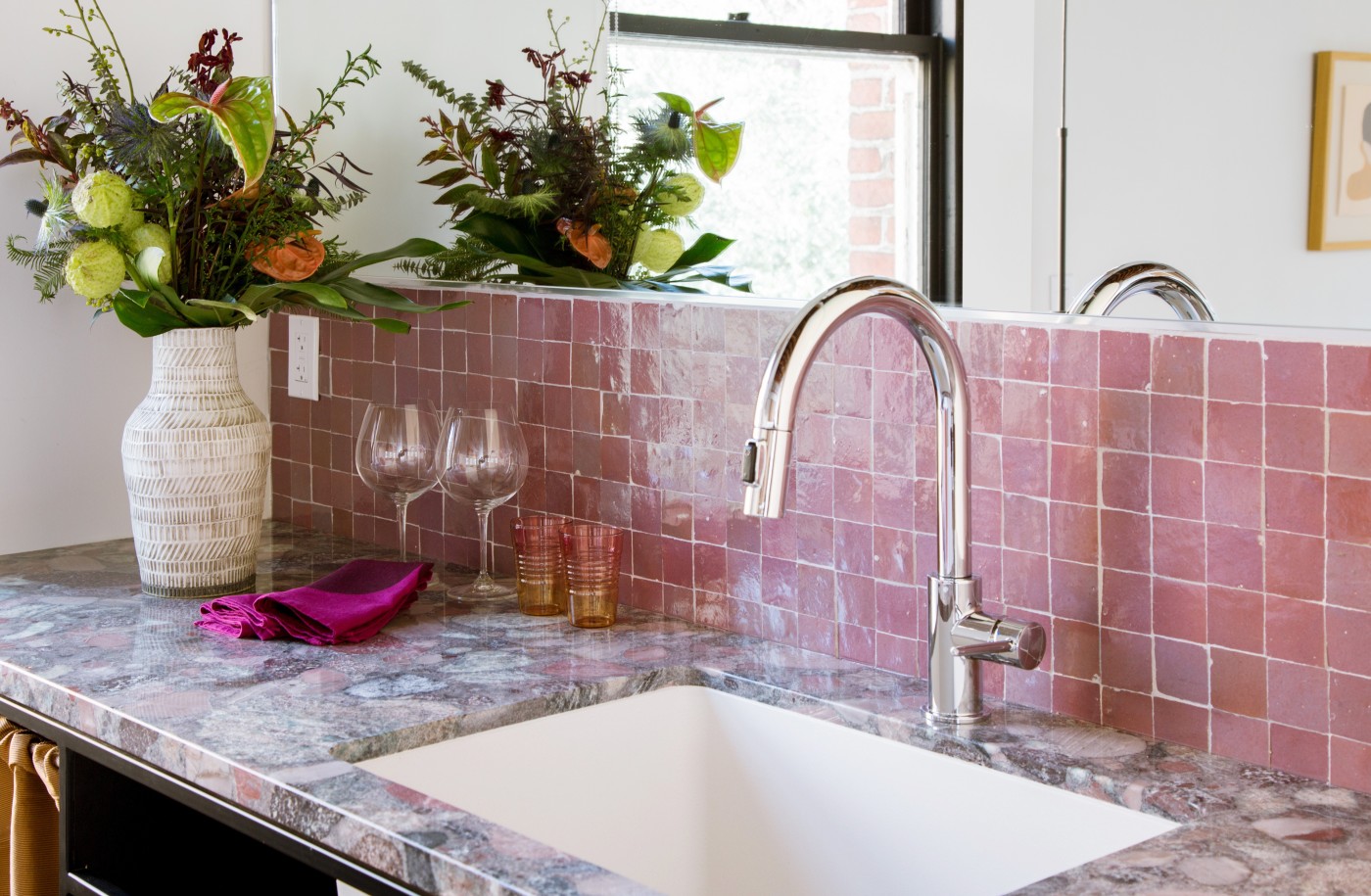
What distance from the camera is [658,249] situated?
170 centimetres

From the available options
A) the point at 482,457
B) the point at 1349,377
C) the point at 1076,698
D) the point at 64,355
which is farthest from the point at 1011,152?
the point at 64,355

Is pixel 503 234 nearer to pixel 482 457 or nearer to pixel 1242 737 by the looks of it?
pixel 482 457

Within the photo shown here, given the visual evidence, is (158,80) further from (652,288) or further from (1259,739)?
(1259,739)

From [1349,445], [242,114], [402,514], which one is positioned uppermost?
[242,114]

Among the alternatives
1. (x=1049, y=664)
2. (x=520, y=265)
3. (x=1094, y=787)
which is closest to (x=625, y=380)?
(x=520, y=265)

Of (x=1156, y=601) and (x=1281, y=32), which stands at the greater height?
(x=1281, y=32)

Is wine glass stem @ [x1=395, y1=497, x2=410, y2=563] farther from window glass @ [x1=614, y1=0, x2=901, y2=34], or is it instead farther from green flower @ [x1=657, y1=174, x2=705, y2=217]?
window glass @ [x1=614, y1=0, x2=901, y2=34]

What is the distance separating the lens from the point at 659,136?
1.69 m

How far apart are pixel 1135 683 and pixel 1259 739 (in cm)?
10

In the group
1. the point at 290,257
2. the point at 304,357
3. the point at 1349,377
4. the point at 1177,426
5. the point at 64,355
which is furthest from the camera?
the point at 304,357

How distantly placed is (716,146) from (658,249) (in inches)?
6.1

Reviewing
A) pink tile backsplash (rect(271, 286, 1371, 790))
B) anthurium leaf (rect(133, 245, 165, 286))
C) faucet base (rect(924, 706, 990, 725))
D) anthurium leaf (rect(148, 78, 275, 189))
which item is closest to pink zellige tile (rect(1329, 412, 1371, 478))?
pink tile backsplash (rect(271, 286, 1371, 790))

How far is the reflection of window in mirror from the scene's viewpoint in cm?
132

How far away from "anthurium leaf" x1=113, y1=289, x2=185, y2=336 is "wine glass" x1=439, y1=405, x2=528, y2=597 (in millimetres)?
342
